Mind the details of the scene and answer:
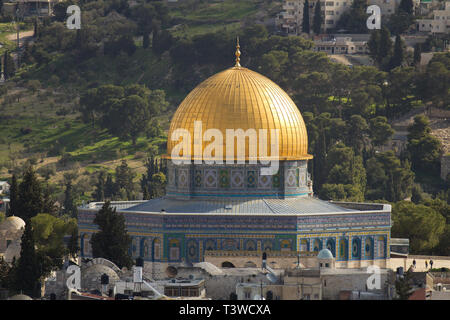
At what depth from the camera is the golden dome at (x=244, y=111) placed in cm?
6769

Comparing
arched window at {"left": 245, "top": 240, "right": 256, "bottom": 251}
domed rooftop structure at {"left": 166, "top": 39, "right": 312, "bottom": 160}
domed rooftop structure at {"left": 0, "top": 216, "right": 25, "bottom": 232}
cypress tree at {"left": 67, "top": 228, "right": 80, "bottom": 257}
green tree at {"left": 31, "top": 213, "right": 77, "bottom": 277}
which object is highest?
domed rooftop structure at {"left": 166, "top": 39, "right": 312, "bottom": 160}

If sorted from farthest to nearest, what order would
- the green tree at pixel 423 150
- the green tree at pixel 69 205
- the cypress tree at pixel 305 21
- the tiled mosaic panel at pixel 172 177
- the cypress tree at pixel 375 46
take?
the cypress tree at pixel 305 21 < the cypress tree at pixel 375 46 < the green tree at pixel 423 150 < the green tree at pixel 69 205 < the tiled mosaic panel at pixel 172 177

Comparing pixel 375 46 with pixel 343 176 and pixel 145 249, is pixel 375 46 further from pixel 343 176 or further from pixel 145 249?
pixel 145 249

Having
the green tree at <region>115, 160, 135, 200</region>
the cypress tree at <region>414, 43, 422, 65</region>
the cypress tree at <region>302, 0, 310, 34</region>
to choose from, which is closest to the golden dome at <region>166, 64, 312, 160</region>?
the green tree at <region>115, 160, 135, 200</region>

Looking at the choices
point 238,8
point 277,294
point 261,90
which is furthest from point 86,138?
point 277,294

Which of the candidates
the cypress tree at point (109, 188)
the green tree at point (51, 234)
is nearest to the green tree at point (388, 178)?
the cypress tree at point (109, 188)

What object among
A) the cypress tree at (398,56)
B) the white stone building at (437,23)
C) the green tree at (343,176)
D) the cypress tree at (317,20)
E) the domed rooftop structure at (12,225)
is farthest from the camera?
the cypress tree at (317,20)

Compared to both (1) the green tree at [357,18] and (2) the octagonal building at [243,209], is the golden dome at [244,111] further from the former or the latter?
(1) the green tree at [357,18]

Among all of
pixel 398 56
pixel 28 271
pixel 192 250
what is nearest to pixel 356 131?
pixel 398 56

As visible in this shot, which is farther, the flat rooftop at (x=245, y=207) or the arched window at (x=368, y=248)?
the arched window at (x=368, y=248)

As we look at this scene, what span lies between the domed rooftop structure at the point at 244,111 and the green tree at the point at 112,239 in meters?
5.13

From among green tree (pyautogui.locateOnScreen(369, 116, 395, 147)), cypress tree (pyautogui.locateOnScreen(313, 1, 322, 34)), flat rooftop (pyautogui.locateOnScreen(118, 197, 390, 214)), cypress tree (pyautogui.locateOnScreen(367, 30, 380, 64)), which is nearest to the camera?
flat rooftop (pyautogui.locateOnScreen(118, 197, 390, 214))

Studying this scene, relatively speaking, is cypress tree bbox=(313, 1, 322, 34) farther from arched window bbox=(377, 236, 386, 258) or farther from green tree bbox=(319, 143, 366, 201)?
arched window bbox=(377, 236, 386, 258)

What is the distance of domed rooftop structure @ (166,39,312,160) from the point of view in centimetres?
6769
